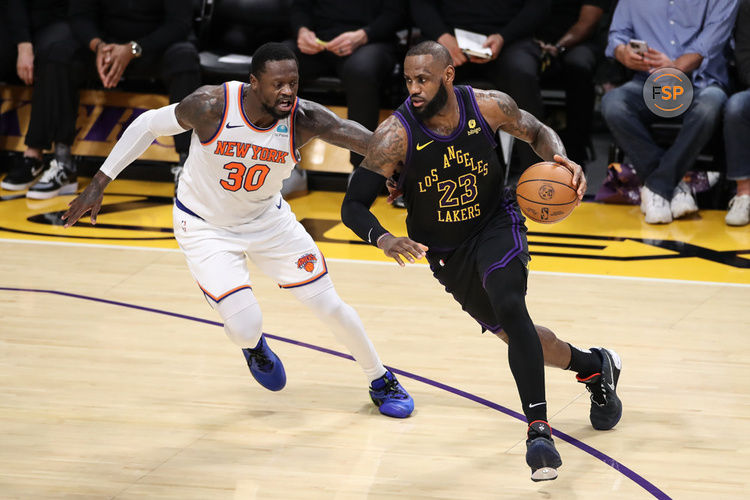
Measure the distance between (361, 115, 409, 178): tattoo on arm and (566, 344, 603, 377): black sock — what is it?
1074 millimetres

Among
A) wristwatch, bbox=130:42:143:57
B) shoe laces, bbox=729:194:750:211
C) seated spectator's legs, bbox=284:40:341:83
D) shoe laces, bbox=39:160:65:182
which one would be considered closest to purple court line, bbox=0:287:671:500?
shoe laces, bbox=39:160:65:182

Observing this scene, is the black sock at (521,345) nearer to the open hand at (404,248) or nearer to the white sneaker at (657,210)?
the open hand at (404,248)

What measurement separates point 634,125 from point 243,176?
13.8 ft

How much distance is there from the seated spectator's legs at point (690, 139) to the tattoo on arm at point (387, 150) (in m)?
4.12

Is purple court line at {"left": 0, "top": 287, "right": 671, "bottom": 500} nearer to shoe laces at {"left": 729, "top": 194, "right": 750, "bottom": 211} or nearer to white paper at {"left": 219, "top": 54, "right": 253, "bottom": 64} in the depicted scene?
white paper at {"left": 219, "top": 54, "right": 253, "bottom": 64}

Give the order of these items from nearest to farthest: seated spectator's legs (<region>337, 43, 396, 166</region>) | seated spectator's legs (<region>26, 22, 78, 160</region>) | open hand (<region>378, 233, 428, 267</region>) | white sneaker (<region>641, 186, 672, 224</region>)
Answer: open hand (<region>378, 233, 428, 267</region>) → white sneaker (<region>641, 186, 672, 224</region>) → seated spectator's legs (<region>337, 43, 396, 166</region>) → seated spectator's legs (<region>26, 22, 78, 160</region>)

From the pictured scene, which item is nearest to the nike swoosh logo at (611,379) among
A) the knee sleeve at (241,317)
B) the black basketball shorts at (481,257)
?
the black basketball shorts at (481,257)

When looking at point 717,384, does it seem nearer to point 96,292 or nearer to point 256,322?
point 256,322

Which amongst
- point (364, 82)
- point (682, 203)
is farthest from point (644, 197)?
point (364, 82)

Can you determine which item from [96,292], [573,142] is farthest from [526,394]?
[573,142]

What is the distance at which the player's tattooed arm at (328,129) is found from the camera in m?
4.41

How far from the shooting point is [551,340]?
414cm

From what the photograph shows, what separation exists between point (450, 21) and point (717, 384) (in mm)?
4387

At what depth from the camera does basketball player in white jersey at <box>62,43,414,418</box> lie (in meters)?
4.36
